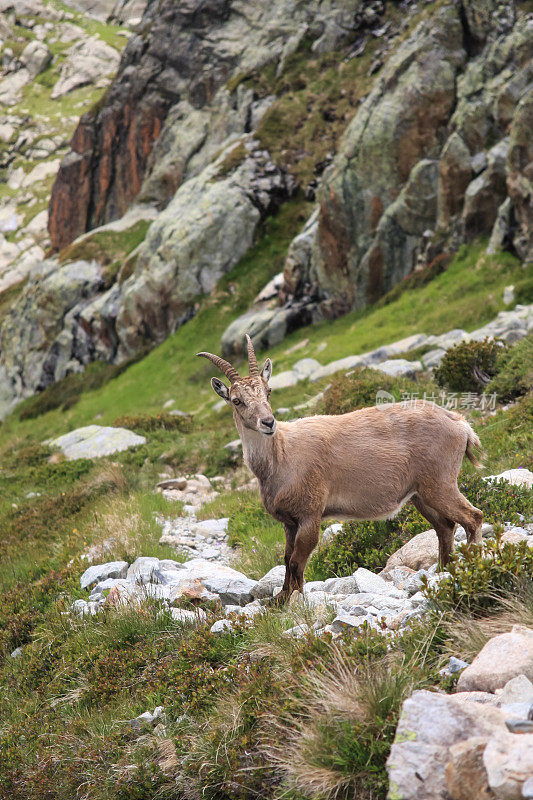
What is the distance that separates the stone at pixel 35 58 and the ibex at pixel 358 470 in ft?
521

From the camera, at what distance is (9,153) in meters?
120

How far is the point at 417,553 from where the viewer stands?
773cm

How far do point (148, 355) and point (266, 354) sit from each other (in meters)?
11.9

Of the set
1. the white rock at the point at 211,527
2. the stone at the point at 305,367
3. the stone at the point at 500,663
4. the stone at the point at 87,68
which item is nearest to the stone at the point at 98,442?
the stone at the point at 305,367

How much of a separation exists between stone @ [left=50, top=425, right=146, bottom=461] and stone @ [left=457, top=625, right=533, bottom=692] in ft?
51.1

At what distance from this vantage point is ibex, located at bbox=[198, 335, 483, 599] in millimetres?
6984

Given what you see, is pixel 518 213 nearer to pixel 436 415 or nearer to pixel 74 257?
pixel 436 415

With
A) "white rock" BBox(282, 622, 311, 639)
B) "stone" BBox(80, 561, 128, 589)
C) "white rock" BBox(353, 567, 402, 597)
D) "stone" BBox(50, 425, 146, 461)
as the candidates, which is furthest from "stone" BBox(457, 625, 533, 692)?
"stone" BBox(50, 425, 146, 461)

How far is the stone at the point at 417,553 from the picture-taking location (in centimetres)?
758

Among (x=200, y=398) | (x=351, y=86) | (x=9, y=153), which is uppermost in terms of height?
(x=9, y=153)

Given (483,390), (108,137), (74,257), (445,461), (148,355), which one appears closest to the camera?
(445,461)

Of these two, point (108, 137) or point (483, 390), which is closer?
point (483, 390)

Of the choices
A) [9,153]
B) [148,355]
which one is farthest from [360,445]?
[9,153]

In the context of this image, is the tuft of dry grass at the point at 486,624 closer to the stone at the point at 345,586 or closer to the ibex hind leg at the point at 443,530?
the ibex hind leg at the point at 443,530
